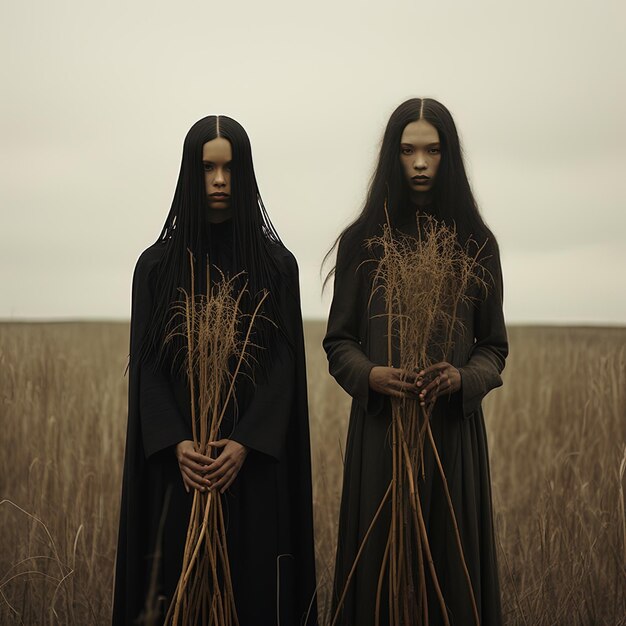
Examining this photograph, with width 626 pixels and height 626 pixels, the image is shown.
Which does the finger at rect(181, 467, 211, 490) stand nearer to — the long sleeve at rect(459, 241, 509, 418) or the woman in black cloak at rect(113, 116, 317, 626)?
the woman in black cloak at rect(113, 116, 317, 626)

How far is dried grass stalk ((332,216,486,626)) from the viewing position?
233 cm

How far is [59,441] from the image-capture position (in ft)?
13.3

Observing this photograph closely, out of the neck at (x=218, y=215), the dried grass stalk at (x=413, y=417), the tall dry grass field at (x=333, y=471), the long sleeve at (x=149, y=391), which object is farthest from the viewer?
the tall dry grass field at (x=333, y=471)

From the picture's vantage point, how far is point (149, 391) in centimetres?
255

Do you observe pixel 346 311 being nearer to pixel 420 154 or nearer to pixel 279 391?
pixel 279 391

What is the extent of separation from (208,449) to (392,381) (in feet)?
1.45

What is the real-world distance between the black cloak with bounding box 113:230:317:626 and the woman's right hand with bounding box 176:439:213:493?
0.11 m

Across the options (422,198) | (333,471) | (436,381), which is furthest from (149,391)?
(333,471)

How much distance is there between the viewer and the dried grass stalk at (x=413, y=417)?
233 centimetres

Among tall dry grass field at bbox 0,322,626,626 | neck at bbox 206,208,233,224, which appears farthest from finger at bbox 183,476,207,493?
tall dry grass field at bbox 0,322,626,626

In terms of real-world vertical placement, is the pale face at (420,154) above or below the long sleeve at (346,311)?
above

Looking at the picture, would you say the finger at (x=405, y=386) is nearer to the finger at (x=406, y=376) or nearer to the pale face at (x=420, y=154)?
the finger at (x=406, y=376)

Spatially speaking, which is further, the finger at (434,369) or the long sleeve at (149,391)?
the long sleeve at (149,391)

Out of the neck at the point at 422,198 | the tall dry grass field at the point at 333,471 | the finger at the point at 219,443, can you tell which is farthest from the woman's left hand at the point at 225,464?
the tall dry grass field at the point at 333,471
